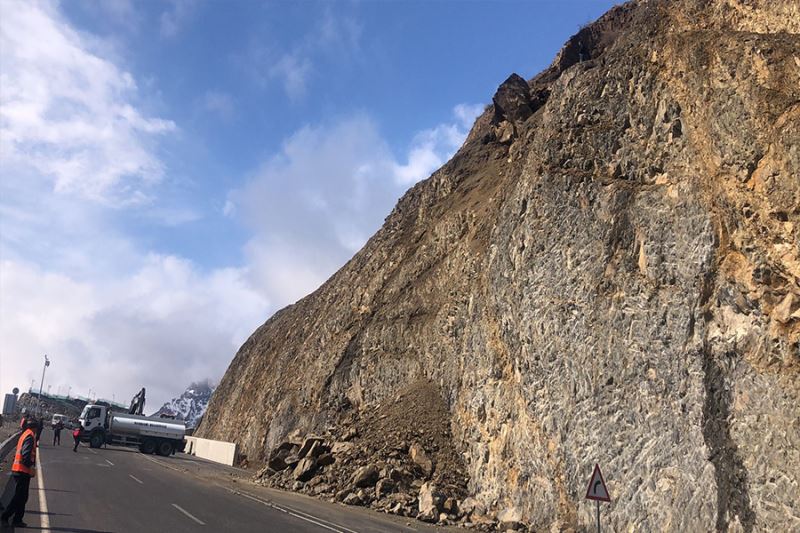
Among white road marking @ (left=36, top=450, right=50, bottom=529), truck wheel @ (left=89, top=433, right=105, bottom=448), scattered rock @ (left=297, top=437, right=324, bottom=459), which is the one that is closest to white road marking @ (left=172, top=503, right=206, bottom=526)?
white road marking @ (left=36, top=450, right=50, bottom=529)

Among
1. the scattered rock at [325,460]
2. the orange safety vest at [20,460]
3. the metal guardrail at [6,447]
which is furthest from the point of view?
the scattered rock at [325,460]

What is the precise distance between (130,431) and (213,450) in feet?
22.5

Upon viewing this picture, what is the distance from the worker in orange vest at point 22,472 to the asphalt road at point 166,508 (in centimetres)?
43

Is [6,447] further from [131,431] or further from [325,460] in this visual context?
[131,431]

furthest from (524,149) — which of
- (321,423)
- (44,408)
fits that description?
(44,408)

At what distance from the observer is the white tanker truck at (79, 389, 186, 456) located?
1652 inches

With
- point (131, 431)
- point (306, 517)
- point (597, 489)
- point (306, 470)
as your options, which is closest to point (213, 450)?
point (131, 431)

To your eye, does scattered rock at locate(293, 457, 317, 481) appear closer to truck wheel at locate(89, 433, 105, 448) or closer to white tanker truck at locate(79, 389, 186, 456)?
white tanker truck at locate(79, 389, 186, 456)

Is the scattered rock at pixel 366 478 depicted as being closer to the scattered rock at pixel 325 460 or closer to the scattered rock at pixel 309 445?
the scattered rock at pixel 325 460

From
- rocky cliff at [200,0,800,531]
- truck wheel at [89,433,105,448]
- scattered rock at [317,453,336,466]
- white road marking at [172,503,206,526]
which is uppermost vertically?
rocky cliff at [200,0,800,531]

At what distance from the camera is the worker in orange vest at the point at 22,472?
10.7 meters

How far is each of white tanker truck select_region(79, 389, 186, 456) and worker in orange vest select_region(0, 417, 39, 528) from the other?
33.6 m

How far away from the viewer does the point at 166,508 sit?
1510 centimetres

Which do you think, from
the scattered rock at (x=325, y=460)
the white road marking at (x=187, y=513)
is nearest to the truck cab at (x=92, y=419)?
the scattered rock at (x=325, y=460)
